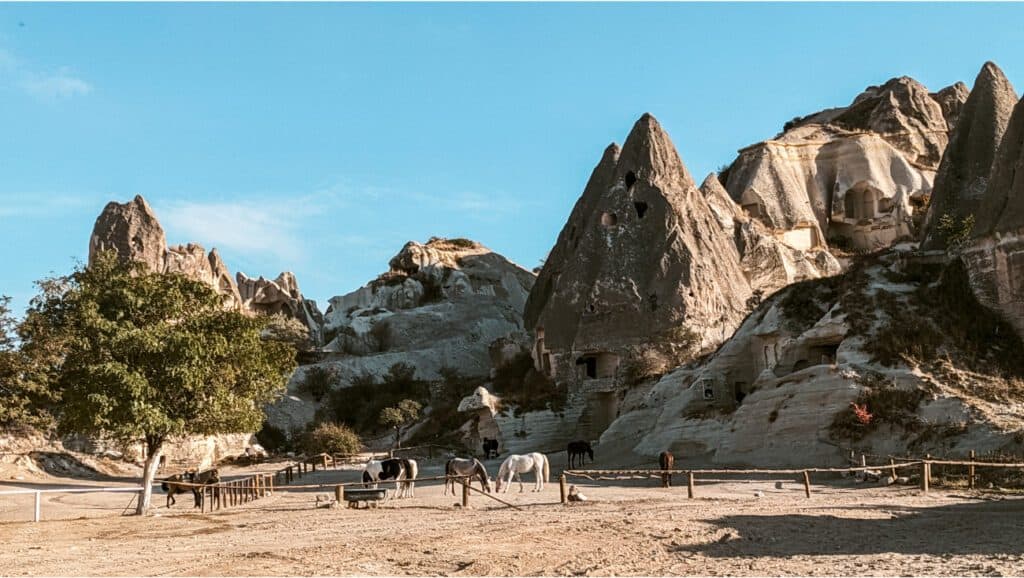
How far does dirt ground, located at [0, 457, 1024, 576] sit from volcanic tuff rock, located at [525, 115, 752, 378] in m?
28.5

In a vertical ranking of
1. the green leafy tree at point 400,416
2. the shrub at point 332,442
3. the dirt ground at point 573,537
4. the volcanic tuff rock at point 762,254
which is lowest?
the dirt ground at point 573,537

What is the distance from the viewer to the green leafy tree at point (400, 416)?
60241mm

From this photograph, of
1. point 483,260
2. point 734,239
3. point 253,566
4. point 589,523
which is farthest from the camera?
point 483,260

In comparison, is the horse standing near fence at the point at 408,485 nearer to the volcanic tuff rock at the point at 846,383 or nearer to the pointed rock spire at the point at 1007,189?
the volcanic tuff rock at the point at 846,383

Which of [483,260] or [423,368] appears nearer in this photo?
[423,368]

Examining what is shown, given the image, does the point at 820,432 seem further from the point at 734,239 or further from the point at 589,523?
the point at 734,239

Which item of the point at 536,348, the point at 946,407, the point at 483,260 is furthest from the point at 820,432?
the point at 483,260

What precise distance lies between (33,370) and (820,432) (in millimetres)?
23836

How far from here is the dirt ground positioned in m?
17.0

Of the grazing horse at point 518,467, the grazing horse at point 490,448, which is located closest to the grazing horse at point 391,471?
the grazing horse at point 518,467

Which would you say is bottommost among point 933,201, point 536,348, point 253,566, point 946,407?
point 253,566

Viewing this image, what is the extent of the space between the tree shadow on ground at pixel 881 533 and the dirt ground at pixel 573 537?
0.03 metres

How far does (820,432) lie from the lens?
3522 centimetres

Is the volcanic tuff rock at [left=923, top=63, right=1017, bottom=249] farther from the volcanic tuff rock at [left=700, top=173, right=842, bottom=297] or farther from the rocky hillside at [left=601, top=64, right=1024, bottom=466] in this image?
the volcanic tuff rock at [left=700, top=173, right=842, bottom=297]
